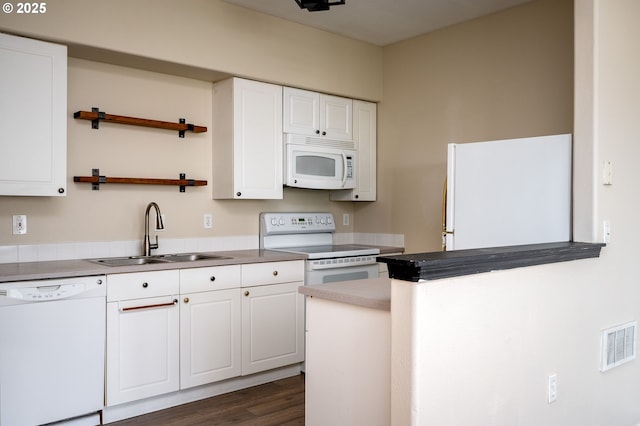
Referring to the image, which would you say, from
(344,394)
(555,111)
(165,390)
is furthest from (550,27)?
(165,390)

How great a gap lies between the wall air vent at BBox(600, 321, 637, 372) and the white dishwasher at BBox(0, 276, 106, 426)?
8.86ft

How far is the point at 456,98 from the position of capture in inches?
173

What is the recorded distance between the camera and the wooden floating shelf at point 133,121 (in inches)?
136

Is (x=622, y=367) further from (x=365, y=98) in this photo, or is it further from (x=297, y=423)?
(x=365, y=98)

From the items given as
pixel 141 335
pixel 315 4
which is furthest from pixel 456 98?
pixel 141 335

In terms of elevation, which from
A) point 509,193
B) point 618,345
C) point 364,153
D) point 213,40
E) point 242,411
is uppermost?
point 213,40

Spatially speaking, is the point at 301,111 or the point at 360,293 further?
the point at 301,111

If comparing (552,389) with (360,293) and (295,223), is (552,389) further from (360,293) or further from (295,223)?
(295,223)

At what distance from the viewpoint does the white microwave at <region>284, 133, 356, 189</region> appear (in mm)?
4301

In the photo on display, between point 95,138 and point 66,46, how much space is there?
628 mm

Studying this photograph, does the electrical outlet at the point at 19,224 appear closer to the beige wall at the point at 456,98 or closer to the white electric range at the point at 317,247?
the white electric range at the point at 317,247

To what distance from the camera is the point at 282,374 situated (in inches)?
157

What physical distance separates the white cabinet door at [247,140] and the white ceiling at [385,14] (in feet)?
1.89

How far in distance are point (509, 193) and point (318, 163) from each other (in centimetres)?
188
